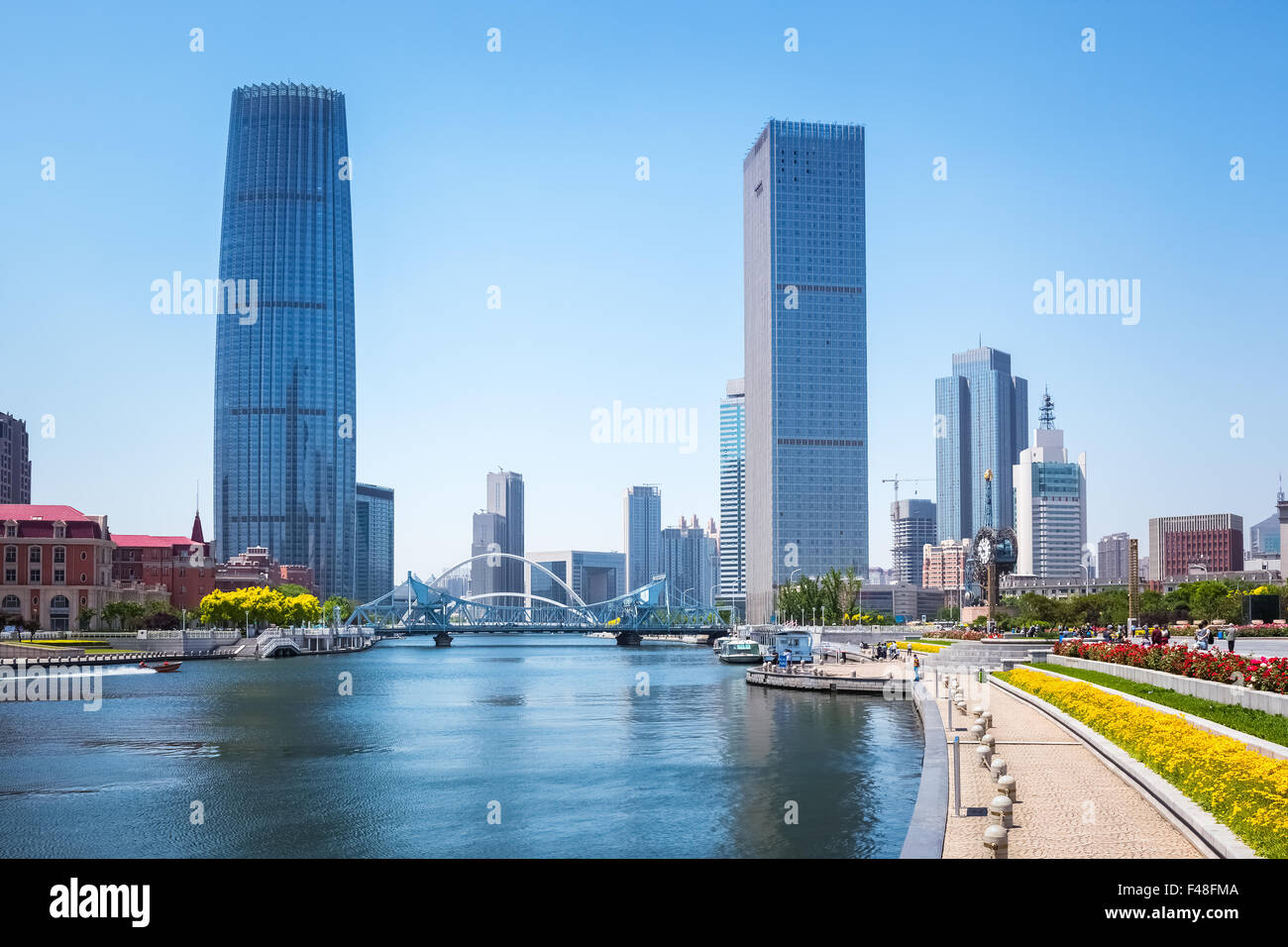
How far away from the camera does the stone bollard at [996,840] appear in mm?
20987

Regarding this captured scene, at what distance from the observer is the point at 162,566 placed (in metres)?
189

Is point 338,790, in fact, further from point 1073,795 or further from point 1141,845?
point 1141,845

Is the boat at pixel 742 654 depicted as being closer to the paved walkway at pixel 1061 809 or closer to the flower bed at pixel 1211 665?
the flower bed at pixel 1211 665

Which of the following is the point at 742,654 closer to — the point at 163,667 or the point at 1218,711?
the point at 163,667

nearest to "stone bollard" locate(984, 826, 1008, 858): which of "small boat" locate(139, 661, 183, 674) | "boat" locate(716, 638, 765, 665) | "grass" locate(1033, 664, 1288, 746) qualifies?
"grass" locate(1033, 664, 1288, 746)

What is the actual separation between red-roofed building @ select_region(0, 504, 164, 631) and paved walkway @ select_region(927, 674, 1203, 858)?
142 metres

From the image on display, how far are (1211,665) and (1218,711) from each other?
7.41 meters

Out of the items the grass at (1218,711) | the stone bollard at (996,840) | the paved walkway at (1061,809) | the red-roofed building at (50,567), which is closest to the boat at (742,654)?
the red-roofed building at (50,567)

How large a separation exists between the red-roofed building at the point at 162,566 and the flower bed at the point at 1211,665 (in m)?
162

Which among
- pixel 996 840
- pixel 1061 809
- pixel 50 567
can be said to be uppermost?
pixel 50 567

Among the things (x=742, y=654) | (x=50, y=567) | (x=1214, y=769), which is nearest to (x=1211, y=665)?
(x=1214, y=769)

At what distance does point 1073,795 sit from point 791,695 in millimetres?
59513

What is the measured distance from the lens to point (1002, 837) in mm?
20984
